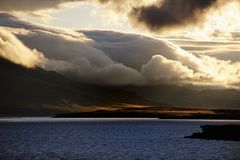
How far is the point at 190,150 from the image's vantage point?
133 meters

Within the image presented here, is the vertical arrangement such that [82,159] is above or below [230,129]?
below

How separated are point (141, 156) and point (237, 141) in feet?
184

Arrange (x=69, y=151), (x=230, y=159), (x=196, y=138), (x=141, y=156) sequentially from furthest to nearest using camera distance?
1. (x=196, y=138)
2. (x=69, y=151)
3. (x=141, y=156)
4. (x=230, y=159)

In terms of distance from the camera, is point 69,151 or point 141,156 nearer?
point 141,156

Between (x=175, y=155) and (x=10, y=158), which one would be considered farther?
(x=175, y=155)

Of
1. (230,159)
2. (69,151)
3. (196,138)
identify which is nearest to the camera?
(230,159)

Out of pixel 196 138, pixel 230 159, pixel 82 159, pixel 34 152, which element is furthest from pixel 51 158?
pixel 196 138

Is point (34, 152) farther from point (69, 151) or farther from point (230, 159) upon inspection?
point (230, 159)

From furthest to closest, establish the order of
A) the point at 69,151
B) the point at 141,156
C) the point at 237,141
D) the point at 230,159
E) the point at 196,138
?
the point at 196,138 < the point at 237,141 < the point at 69,151 < the point at 141,156 < the point at 230,159

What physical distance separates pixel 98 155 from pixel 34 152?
57.4 ft

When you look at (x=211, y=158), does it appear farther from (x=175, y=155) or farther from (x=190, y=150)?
(x=190, y=150)

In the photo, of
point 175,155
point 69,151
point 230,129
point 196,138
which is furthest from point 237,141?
point 69,151

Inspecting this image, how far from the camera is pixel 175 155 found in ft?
396

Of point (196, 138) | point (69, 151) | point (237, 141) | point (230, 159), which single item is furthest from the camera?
point (196, 138)
